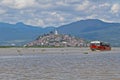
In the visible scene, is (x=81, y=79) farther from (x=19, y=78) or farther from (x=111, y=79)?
(x=19, y=78)

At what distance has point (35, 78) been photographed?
46.1 metres

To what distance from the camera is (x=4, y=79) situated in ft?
148

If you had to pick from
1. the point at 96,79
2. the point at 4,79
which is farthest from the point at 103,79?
the point at 4,79

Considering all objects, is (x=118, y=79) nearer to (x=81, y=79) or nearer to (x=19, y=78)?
(x=81, y=79)

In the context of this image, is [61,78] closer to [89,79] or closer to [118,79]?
[89,79]

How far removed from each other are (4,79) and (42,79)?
398 centimetres

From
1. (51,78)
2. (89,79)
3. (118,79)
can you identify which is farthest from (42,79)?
(118,79)

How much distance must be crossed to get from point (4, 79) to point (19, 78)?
6.05 ft

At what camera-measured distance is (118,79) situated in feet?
144

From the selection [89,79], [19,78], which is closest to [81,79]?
[89,79]

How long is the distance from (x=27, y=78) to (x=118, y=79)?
31.9ft

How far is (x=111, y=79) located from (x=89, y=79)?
2.27 metres

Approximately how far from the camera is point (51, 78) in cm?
4597

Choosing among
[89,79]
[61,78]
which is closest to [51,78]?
[61,78]
